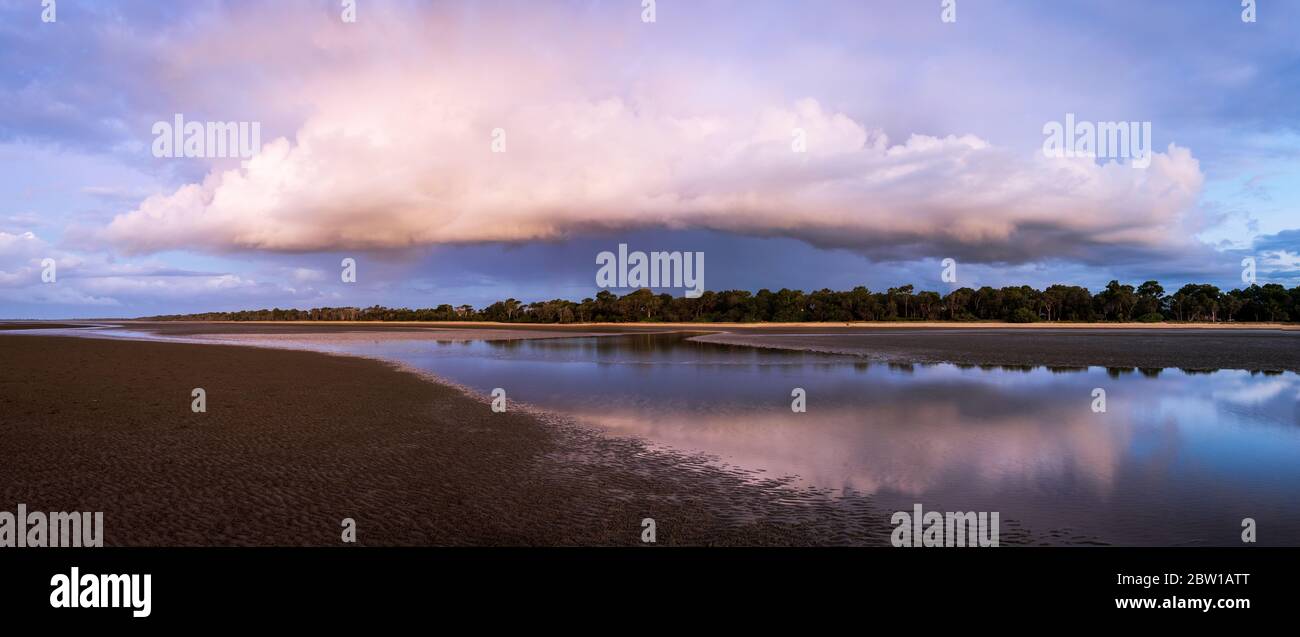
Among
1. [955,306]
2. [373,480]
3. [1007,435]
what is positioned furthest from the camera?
[955,306]

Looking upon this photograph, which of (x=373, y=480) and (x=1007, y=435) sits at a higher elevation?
(x=373, y=480)

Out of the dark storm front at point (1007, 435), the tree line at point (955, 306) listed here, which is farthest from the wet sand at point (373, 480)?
the tree line at point (955, 306)

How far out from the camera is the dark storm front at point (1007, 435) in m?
11.2

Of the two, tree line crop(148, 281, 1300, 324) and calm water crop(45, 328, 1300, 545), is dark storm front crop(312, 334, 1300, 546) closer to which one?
calm water crop(45, 328, 1300, 545)

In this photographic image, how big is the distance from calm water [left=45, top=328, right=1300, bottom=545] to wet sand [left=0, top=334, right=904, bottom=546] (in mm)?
1817

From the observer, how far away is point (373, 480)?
12.5 meters

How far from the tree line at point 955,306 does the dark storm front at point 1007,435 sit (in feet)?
403

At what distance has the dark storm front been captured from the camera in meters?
11.2

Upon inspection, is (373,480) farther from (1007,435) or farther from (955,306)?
(955,306)

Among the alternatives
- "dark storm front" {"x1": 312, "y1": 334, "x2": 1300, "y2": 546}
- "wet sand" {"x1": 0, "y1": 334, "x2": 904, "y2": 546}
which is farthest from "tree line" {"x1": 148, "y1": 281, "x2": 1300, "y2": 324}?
"wet sand" {"x1": 0, "y1": 334, "x2": 904, "y2": 546}

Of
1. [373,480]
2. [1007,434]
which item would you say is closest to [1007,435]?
[1007,434]

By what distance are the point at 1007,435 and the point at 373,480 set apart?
53.3 feet
